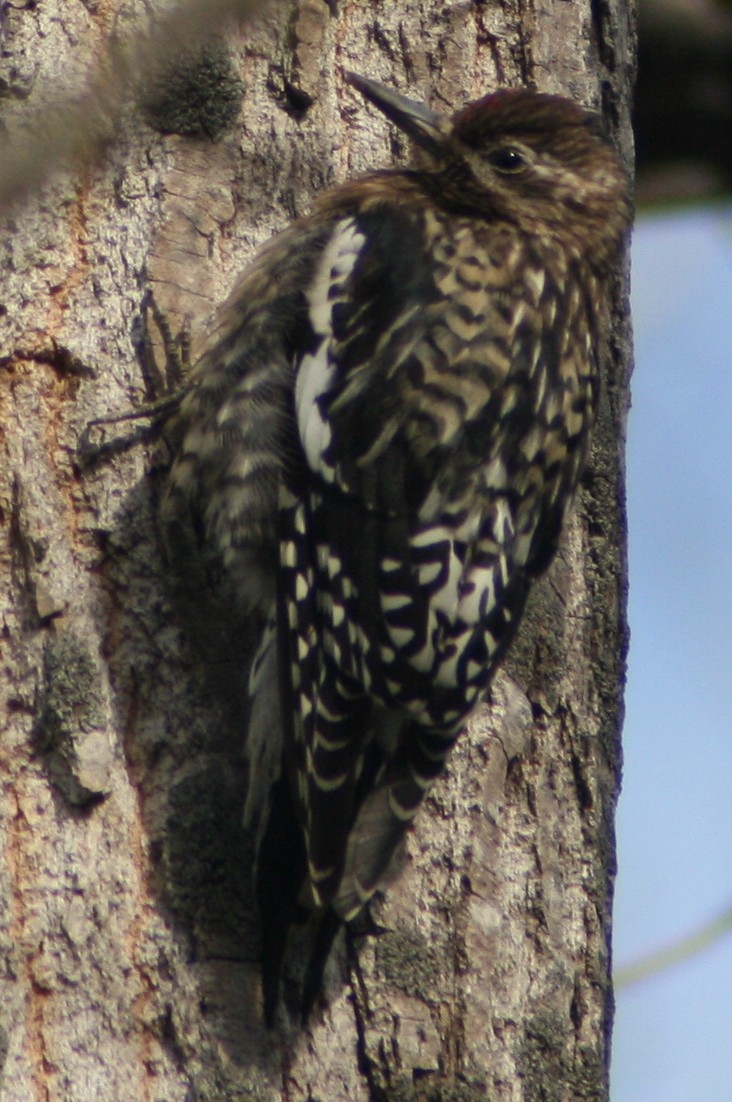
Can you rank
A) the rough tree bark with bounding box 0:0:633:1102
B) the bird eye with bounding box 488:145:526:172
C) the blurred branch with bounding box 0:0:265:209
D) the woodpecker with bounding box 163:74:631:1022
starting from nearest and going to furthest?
the blurred branch with bounding box 0:0:265:209 → the rough tree bark with bounding box 0:0:633:1102 → the woodpecker with bounding box 163:74:631:1022 → the bird eye with bounding box 488:145:526:172

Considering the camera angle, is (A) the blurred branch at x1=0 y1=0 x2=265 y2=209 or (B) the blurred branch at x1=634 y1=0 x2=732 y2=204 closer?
(A) the blurred branch at x1=0 y1=0 x2=265 y2=209

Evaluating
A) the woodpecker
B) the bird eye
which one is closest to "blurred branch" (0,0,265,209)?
the woodpecker

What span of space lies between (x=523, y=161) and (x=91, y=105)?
86.3 inches

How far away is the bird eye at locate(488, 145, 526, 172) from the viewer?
365cm

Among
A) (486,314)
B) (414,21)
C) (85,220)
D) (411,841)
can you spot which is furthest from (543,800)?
(414,21)

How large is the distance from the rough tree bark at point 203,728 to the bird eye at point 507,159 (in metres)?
0.17

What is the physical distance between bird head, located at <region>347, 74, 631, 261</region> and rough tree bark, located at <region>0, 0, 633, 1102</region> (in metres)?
0.14

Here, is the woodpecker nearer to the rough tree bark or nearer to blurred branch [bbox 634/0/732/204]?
the rough tree bark


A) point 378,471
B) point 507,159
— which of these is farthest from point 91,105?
point 507,159

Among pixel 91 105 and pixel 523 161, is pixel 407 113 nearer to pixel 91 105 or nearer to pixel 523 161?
pixel 523 161

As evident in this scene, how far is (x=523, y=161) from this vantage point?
3760 millimetres

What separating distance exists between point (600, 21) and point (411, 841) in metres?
1.93

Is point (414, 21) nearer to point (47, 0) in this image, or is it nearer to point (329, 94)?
point (329, 94)

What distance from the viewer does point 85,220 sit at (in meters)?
3.24
